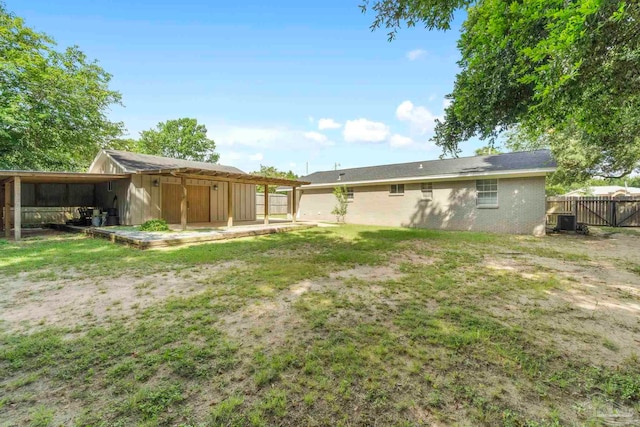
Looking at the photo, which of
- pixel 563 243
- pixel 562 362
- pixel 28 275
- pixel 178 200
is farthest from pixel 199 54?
pixel 563 243

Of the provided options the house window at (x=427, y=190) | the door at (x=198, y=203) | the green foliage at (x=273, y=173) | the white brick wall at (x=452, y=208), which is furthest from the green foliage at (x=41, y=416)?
the green foliage at (x=273, y=173)

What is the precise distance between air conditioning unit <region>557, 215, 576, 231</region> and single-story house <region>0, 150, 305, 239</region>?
439 inches

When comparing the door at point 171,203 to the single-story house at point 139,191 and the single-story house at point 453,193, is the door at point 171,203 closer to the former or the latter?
the single-story house at point 139,191

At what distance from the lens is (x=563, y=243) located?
862 centimetres

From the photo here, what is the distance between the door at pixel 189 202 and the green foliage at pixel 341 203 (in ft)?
22.0

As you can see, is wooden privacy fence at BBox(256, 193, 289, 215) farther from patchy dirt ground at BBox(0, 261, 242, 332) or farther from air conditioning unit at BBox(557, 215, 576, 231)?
patchy dirt ground at BBox(0, 261, 242, 332)

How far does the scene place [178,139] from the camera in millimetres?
34656

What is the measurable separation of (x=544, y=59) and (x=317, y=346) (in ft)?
20.6

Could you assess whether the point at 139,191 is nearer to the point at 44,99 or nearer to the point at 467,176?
the point at 44,99

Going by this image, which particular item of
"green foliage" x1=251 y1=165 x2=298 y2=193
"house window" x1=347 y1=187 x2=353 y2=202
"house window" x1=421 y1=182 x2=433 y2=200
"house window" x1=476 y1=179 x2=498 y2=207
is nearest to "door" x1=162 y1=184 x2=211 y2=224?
"house window" x1=347 y1=187 x2=353 y2=202

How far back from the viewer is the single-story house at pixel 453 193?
1073cm

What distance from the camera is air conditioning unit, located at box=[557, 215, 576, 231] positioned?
11.1 m

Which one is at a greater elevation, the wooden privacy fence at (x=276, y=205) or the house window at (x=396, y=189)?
the house window at (x=396, y=189)

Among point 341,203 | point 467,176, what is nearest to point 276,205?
point 341,203
